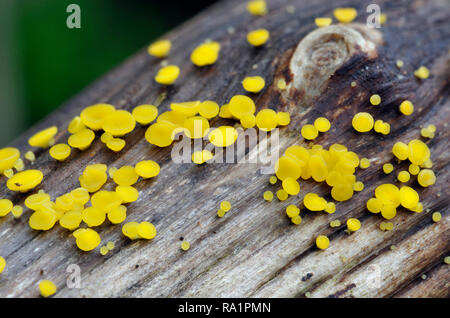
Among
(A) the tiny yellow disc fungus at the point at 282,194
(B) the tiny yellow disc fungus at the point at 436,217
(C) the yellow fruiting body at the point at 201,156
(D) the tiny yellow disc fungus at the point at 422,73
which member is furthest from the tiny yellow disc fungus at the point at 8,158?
(D) the tiny yellow disc fungus at the point at 422,73

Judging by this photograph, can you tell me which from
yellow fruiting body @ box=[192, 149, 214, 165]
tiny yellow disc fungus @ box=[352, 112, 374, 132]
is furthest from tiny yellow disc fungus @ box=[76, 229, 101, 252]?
tiny yellow disc fungus @ box=[352, 112, 374, 132]

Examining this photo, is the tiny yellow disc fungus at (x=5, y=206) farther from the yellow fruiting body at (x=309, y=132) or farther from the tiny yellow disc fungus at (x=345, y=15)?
the tiny yellow disc fungus at (x=345, y=15)

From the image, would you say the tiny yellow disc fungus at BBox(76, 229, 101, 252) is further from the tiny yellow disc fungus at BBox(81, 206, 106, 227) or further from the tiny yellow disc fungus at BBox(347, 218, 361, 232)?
the tiny yellow disc fungus at BBox(347, 218, 361, 232)

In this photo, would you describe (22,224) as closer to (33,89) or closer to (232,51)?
(232,51)

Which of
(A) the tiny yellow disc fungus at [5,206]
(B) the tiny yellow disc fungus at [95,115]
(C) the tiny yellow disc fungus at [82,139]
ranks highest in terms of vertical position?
(B) the tiny yellow disc fungus at [95,115]

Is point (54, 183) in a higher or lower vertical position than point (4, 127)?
higher

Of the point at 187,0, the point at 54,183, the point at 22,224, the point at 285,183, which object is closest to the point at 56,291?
the point at 22,224

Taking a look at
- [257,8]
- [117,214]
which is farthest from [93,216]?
[257,8]
